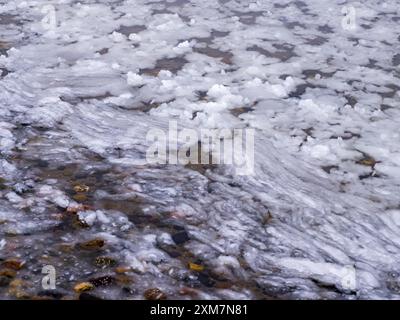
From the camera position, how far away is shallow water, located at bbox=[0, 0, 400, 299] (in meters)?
3.00

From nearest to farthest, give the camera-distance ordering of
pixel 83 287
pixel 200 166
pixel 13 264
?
pixel 83 287, pixel 13 264, pixel 200 166

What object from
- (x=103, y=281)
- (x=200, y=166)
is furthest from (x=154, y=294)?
(x=200, y=166)

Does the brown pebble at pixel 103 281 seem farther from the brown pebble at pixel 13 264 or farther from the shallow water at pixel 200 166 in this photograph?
the brown pebble at pixel 13 264

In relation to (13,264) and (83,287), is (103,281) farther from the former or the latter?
(13,264)

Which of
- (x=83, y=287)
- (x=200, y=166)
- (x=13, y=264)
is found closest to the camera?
(x=83, y=287)

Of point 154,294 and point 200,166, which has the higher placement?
point 154,294

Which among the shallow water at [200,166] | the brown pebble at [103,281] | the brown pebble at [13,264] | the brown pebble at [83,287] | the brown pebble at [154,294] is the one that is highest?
the brown pebble at [13,264]

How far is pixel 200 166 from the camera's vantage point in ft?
14.2

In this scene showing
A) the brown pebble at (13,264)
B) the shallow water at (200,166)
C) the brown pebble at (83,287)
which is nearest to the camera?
the brown pebble at (83,287)

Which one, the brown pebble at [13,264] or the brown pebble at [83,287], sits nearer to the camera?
the brown pebble at [83,287]

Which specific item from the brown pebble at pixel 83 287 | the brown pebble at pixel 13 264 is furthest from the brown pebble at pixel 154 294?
the brown pebble at pixel 13 264

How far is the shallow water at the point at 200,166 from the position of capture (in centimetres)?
300

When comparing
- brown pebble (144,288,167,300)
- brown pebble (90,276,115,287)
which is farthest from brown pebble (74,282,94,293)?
brown pebble (144,288,167,300)

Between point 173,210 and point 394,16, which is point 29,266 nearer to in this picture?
point 173,210
